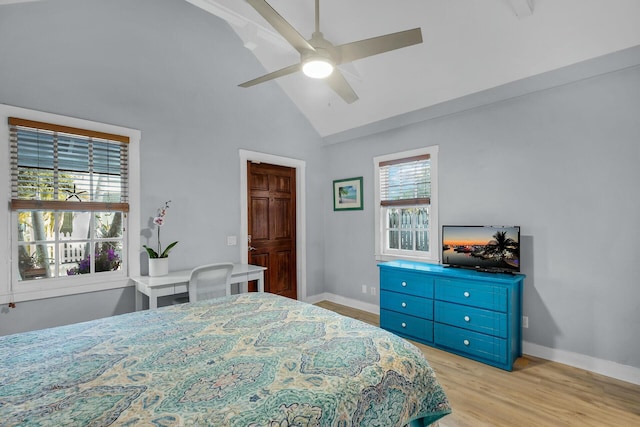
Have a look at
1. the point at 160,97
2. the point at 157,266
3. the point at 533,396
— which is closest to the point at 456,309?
the point at 533,396

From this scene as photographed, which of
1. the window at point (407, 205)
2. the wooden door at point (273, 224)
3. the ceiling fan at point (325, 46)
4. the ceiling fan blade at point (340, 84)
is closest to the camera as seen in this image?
the ceiling fan at point (325, 46)

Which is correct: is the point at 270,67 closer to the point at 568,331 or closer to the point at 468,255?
the point at 468,255

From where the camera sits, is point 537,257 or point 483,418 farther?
point 537,257

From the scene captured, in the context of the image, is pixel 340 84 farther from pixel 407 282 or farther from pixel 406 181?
pixel 407 282

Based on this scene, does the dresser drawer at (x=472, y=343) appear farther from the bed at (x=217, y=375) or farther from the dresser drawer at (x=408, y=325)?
the bed at (x=217, y=375)

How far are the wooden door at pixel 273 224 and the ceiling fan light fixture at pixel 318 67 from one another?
7.11 feet

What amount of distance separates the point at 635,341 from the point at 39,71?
17.4ft

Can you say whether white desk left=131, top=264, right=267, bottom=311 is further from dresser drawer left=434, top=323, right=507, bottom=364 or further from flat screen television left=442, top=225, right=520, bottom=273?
flat screen television left=442, top=225, right=520, bottom=273

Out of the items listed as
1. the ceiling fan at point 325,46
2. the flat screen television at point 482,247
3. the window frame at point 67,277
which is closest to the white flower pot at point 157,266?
the window frame at point 67,277

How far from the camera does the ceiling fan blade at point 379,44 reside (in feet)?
5.81

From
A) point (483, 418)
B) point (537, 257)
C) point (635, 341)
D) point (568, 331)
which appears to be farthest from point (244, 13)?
point (635, 341)

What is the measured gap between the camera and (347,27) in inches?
123

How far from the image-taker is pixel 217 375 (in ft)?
3.78

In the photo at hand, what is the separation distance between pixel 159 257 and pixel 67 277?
729mm
